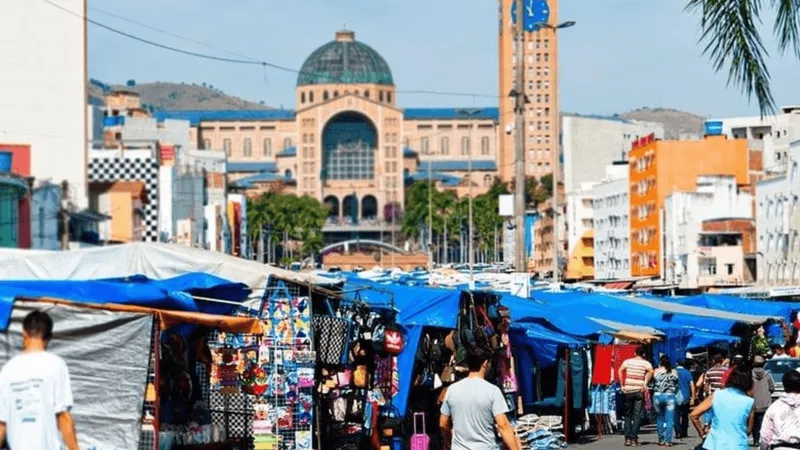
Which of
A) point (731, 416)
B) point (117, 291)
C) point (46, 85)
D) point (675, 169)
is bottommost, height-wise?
point (731, 416)

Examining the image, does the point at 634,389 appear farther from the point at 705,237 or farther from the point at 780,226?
the point at 705,237

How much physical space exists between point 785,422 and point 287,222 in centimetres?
17498

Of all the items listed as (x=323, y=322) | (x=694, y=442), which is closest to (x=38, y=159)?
(x=694, y=442)

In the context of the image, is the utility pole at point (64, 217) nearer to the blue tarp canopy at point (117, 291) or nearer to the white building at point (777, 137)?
the white building at point (777, 137)

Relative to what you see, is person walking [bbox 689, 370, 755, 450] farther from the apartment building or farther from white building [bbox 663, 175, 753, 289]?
the apartment building

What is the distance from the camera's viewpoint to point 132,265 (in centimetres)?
2044

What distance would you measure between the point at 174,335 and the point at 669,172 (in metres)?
93.0

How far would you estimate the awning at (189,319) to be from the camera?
52.3 ft

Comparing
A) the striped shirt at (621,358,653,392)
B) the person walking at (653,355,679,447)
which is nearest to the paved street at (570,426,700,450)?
the person walking at (653,355,679,447)

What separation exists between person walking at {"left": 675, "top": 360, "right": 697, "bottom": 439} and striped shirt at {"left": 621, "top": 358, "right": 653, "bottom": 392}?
0.95m

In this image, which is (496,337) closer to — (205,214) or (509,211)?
(509,211)

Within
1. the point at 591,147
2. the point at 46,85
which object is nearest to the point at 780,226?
the point at 46,85

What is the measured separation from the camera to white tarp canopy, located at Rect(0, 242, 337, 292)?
66.0 feet

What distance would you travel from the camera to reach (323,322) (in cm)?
2075
